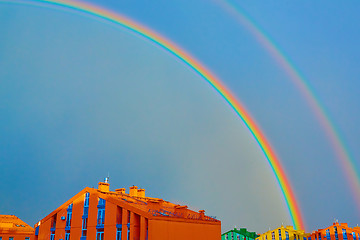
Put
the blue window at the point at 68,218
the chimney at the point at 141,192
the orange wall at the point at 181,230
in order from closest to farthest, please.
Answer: the orange wall at the point at 181,230 → the blue window at the point at 68,218 → the chimney at the point at 141,192

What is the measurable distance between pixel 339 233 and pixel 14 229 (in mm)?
66870

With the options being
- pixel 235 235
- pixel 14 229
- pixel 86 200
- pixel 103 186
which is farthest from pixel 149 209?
pixel 235 235

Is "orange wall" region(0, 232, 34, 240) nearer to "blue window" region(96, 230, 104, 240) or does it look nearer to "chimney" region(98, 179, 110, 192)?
"chimney" region(98, 179, 110, 192)

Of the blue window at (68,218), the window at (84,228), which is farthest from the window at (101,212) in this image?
the blue window at (68,218)

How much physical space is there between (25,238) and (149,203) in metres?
33.8

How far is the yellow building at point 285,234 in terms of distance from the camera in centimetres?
8311

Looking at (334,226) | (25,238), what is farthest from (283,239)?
(25,238)

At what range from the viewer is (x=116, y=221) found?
36.2 m

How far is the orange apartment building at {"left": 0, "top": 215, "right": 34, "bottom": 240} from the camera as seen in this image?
5856 centimetres

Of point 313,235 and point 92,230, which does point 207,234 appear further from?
point 313,235

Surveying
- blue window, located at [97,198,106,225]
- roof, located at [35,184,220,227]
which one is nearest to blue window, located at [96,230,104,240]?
blue window, located at [97,198,106,225]

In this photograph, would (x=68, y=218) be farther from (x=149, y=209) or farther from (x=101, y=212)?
(x=149, y=209)

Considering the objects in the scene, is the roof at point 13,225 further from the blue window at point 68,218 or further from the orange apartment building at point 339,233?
the orange apartment building at point 339,233

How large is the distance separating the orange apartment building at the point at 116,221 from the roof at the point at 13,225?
18.8 metres
